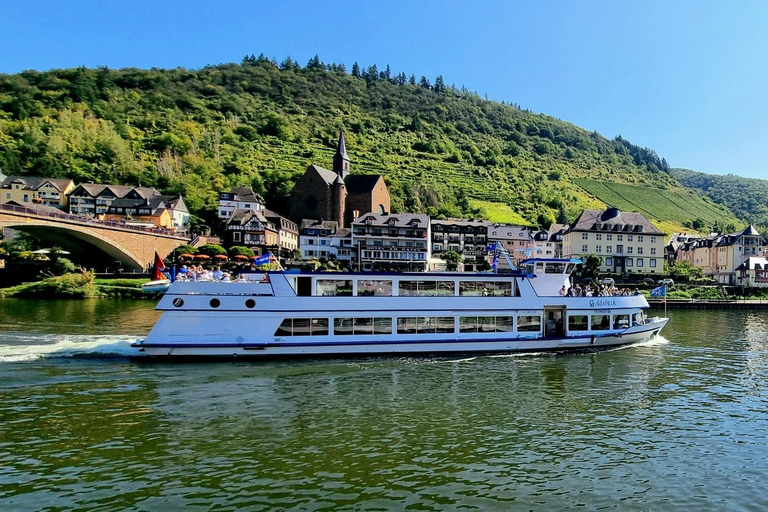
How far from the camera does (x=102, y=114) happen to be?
16700 centimetres

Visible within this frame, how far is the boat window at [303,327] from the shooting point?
25.8m

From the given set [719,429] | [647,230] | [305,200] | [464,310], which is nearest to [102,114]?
[305,200]

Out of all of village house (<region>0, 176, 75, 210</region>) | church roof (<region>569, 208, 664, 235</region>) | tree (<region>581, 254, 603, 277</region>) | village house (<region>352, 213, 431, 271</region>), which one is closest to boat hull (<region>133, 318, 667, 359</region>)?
tree (<region>581, 254, 603, 277</region>)

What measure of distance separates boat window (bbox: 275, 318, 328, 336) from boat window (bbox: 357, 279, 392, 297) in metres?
2.60

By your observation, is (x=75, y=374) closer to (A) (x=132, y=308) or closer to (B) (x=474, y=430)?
(B) (x=474, y=430)

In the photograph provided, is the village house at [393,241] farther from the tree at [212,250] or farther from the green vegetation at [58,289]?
the green vegetation at [58,289]

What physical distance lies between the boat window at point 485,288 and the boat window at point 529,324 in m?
1.62

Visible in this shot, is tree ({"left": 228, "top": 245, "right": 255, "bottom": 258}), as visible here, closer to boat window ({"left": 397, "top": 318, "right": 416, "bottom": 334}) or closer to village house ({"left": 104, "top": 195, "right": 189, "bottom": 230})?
village house ({"left": 104, "top": 195, "right": 189, "bottom": 230})

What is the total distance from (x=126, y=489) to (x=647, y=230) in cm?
10917

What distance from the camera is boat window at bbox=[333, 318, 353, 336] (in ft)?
86.9

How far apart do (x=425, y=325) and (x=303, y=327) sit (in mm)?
6715

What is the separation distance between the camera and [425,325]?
1086 inches

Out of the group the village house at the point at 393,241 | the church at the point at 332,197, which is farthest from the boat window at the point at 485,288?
the church at the point at 332,197

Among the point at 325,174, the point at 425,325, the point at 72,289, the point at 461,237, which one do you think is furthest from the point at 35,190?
the point at 425,325
